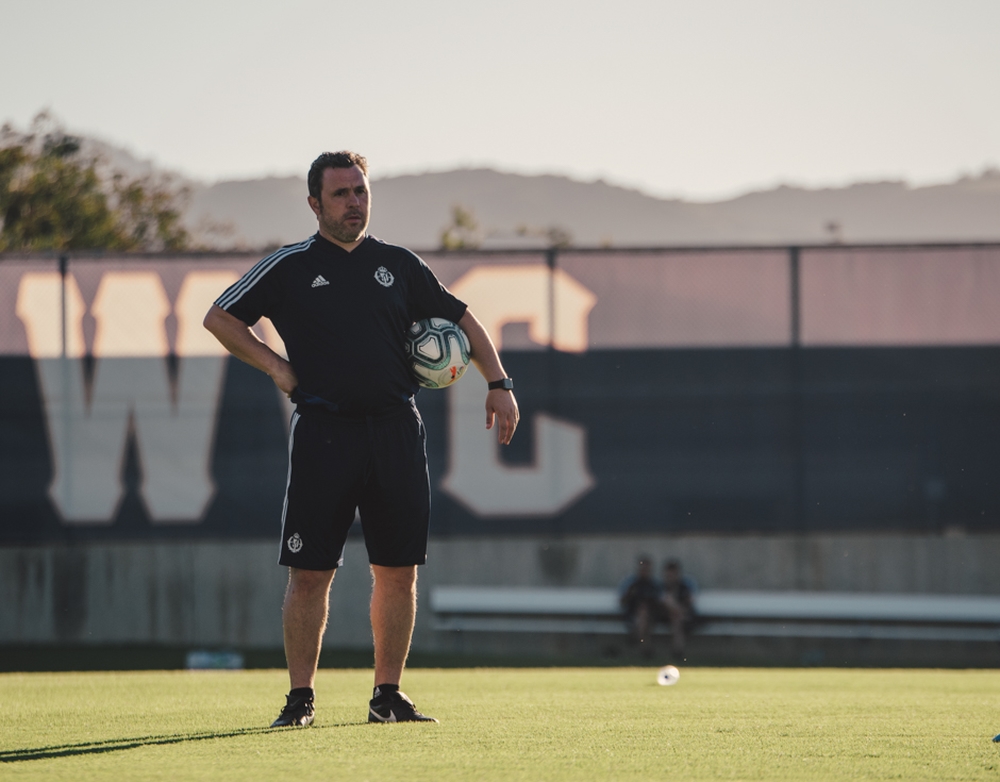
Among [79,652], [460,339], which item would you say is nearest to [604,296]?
[79,652]

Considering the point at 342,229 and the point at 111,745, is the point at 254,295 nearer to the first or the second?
the point at 342,229

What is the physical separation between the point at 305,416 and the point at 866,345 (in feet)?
38.0

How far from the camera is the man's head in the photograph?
433 cm

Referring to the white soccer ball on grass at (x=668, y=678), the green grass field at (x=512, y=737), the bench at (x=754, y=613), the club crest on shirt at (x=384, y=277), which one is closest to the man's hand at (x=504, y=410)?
the club crest on shirt at (x=384, y=277)

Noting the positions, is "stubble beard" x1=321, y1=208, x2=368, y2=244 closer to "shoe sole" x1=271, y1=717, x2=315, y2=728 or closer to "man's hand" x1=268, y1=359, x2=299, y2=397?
"man's hand" x1=268, y1=359, x2=299, y2=397

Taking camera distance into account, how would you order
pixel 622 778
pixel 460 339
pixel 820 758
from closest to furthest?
pixel 622 778, pixel 820 758, pixel 460 339

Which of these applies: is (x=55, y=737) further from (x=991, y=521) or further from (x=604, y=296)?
(x=991, y=521)

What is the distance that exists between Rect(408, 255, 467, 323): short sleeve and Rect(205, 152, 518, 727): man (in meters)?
0.10

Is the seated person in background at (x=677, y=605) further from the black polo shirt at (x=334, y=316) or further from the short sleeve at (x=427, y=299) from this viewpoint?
the black polo shirt at (x=334, y=316)

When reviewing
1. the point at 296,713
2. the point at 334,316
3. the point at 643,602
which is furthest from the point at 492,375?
the point at 643,602

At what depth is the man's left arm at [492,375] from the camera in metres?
4.59

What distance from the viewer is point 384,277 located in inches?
175

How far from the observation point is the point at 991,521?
1500 cm

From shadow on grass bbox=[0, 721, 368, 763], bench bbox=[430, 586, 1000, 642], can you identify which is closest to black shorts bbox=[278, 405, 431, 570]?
shadow on grass bbox=[0, 721, 368, 763]
